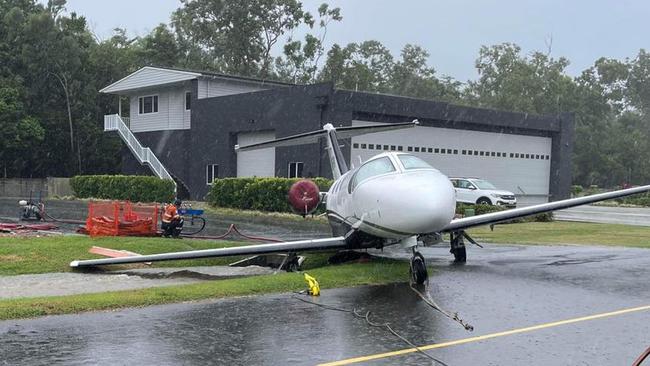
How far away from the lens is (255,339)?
8.06 m

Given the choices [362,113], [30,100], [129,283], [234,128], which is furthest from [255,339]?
[30,100]

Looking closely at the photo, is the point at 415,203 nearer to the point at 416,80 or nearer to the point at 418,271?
the point at 418,271

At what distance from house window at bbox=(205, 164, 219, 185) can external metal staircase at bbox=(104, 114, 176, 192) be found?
88.9 inches

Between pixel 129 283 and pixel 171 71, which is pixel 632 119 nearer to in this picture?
pixel 171 71

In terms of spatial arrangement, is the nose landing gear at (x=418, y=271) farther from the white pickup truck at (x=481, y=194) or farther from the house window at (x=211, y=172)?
the house window at (x=211, y=172)

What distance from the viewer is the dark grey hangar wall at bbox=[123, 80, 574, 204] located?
36312mm

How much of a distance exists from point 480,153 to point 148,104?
938 inches

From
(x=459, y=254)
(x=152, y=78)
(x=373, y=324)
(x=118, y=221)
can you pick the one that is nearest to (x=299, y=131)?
(x=152, y=78)

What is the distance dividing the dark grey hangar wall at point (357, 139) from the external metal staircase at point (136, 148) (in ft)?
3.46

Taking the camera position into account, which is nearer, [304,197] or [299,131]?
[304,197]

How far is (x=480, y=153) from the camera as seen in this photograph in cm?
4253

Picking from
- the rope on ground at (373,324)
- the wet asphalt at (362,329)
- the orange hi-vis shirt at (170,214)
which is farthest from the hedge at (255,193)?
the rope on ground at (373,324)

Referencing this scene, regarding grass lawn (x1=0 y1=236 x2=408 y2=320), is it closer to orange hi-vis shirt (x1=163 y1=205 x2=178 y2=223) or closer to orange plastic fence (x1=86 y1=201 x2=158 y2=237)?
orange plastic fence (x1=86 y1=201 x2=158 y2=237)

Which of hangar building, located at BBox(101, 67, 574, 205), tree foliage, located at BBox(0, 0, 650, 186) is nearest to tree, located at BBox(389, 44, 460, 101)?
tree foliage, located at BBox(0, 0, 650, 186)
